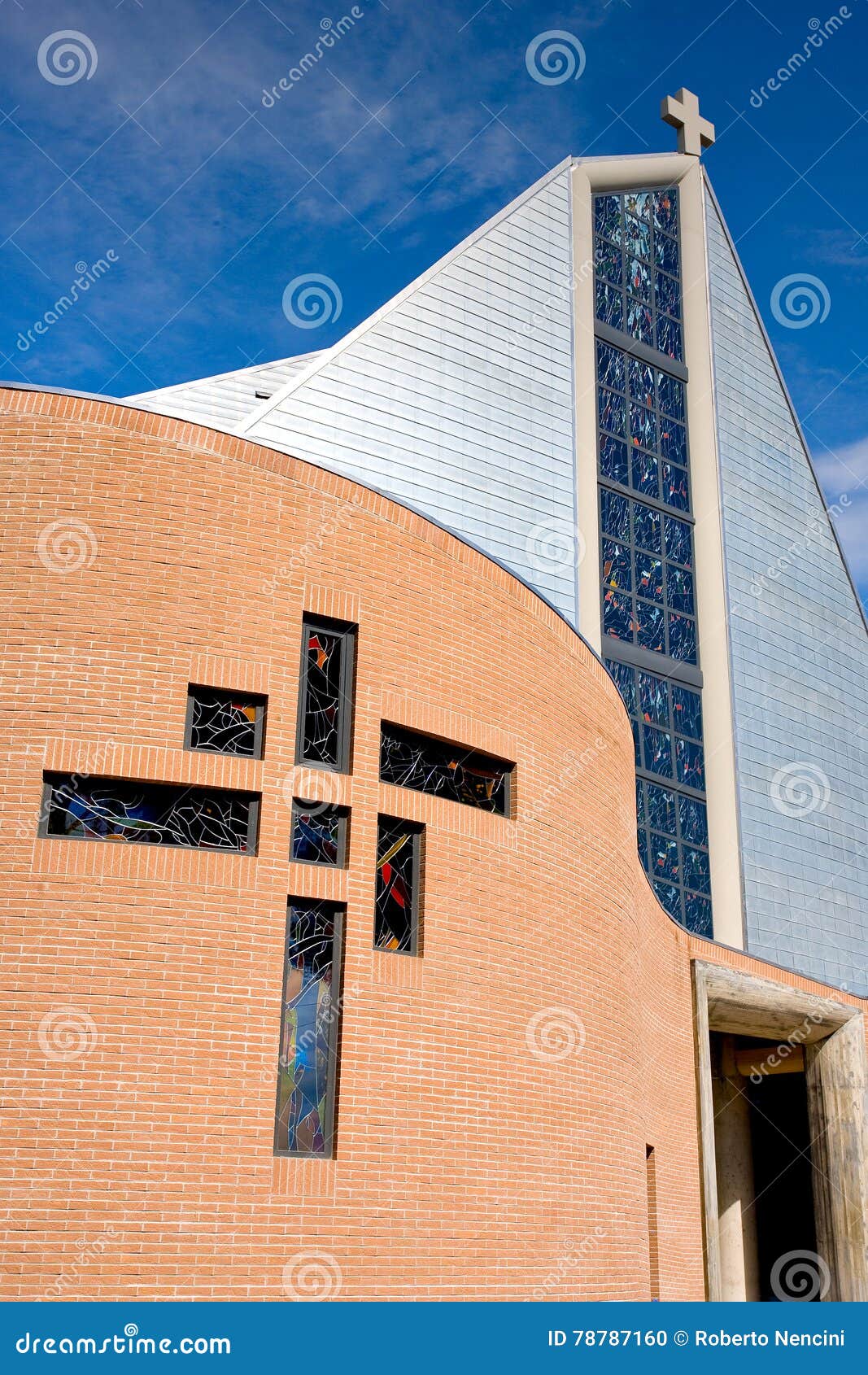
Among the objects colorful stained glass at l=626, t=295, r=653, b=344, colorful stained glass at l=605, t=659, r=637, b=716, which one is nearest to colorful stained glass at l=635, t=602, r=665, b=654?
colorful stained glass at l=605, t=659, r=637, b=716

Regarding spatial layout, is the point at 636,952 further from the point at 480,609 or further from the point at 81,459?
the point at 81,459

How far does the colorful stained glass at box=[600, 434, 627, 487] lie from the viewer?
1043 inches

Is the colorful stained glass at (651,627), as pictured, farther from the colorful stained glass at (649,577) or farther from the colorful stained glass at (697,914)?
the colorful stained glass at (697,914)

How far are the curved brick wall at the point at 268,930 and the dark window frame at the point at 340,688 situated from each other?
0.36 feet

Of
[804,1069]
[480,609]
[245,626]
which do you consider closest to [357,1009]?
[245,626]

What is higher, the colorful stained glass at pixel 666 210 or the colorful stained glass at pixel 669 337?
the colorful stained glass at pixel 666 210

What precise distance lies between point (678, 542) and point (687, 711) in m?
3.81

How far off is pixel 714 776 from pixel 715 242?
13212 mm

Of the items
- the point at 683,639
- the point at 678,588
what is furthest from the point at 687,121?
the point at 683,639

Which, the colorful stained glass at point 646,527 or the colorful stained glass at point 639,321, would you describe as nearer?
the colorful stained glass at point 646,527

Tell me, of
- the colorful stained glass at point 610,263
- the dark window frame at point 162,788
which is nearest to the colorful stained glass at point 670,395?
the colorful stained glass at point 610,263

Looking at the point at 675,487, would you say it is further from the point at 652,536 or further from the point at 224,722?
the point at 224,722

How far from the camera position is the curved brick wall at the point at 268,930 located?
8.80 metres

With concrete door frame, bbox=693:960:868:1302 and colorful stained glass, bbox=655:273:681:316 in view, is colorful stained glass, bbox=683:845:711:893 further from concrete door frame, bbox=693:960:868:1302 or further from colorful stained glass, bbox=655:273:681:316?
colorful stained glass, bbox=655:273:681:316
